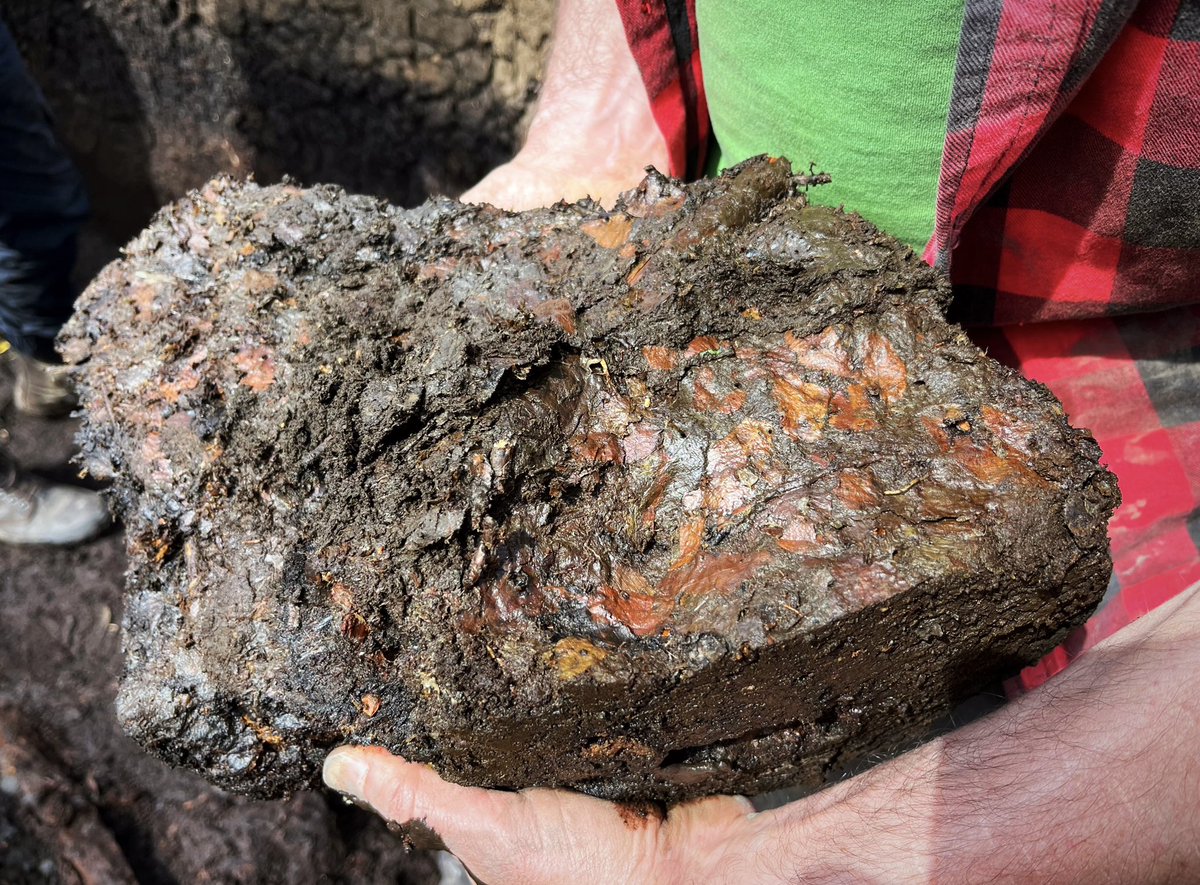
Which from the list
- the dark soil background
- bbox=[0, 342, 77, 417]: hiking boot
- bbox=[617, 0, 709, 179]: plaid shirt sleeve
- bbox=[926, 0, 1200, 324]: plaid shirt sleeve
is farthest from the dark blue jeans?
bbox=[926, 0, 1200, 324]: plaid shirt sleeve

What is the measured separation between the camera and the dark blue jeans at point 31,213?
2.70 meters

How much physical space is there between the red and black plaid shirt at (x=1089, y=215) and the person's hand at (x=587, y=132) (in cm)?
21

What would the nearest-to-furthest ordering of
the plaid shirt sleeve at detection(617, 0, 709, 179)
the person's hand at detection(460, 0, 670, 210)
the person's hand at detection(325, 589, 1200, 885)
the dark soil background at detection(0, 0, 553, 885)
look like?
the person's hand at detection(325, 589, 1200, 885)
the plaid shirt sleeve at detection(617, 0, 709, 179)
the person's hand at detection(460, 0, 670, 210)
the dark soil background at detection(0, 0, 553, 885)

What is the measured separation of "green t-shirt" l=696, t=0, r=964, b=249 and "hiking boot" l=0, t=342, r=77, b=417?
9.51 feet

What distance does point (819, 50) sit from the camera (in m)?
1.20

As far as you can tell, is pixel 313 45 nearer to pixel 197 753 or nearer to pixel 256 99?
pixel 256 99

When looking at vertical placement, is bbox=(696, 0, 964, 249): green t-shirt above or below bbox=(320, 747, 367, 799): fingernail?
above

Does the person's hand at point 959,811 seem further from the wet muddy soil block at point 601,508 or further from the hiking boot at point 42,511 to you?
the hiking boot at point 42,511

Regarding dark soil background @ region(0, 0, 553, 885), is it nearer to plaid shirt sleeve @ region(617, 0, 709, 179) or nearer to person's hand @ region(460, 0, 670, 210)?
person's hand @ region(460, 0, 670, 210)

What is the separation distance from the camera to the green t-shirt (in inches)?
43.5

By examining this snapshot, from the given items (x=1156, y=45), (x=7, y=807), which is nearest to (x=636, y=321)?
(x=1156, y=45)

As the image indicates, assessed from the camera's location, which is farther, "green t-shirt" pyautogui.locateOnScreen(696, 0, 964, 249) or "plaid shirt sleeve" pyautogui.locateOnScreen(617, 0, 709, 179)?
"plaid shirt sleeve" pyautogui.locateOnScreen(617, 0, 709, 179)

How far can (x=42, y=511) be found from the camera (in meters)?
3.11

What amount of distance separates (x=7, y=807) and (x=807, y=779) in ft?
7.44
